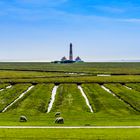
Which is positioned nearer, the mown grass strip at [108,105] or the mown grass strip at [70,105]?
the mown grass strip at [108,105]

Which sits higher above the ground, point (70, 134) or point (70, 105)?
point (70, 134)

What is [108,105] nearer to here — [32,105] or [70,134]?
[32,105]

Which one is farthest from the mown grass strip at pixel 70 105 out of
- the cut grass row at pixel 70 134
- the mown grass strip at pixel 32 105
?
the cut grass row at pixel 70 134

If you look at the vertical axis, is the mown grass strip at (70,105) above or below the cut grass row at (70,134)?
below

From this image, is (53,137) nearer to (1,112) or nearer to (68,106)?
(1,112)

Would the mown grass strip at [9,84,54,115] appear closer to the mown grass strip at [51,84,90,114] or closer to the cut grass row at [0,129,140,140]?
the mown grass strip at [51,84,90,114]

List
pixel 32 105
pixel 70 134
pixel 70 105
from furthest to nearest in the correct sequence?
pixel 32 105
pixel 70 105
pixel 70 134

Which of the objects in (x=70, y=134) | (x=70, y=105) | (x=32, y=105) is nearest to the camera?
(x=70, y=134)

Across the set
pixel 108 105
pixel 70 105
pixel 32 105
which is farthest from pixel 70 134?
pixel 32 105

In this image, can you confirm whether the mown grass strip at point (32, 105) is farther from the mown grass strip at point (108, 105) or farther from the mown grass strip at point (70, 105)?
the mown grass strip at point (108, 105)

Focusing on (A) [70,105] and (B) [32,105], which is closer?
(A) [70,105]

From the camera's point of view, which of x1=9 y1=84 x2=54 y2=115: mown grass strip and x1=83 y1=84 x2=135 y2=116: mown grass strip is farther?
x1=9 y1=84 x2=54 y2=115: mown grass strip

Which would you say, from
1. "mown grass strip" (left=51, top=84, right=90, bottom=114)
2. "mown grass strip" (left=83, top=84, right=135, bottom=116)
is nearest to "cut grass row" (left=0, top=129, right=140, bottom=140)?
"mown grass strip" (left=83, top=84, right=135, bottom=116)
